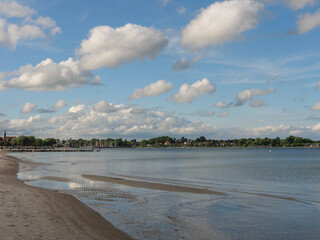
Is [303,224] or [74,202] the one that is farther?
[74,202]

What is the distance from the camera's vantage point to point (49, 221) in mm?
14641

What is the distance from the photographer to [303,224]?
59.2 ft

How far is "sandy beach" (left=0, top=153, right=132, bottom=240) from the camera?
12.4 m

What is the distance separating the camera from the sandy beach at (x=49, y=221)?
40.8 ft

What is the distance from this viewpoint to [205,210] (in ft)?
71.2

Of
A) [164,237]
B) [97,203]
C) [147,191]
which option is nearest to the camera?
[164,237]

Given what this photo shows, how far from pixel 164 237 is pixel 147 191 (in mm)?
15790

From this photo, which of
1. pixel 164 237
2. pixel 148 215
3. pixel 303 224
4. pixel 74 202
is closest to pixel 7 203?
pixel 74 202

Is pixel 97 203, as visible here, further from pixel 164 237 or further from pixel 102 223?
pixel 164 237

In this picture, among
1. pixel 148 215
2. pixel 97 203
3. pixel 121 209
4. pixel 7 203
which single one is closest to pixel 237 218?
pixel 148 215

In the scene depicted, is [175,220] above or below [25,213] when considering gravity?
below

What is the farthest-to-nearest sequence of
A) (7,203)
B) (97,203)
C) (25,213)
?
1. (97,203)
2. (7,203)
3. (25,213)

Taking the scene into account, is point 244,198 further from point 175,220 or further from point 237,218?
point 175,220

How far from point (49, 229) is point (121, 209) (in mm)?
8085
